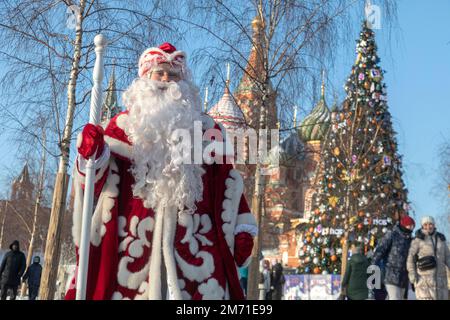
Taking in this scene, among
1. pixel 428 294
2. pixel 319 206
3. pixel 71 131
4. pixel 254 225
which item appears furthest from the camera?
pixel 319 206

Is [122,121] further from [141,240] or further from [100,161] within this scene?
[141,240]

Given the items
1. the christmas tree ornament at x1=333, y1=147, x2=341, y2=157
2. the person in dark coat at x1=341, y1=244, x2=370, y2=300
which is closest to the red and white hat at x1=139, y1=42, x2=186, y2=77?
the person in dark coat at x1=341, y1=244, x2=370, y2=300

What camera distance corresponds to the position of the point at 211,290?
5.07 meters

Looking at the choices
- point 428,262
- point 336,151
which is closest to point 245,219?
point 428,262

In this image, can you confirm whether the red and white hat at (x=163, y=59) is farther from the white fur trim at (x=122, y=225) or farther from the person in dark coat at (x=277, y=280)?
the person in dark coat at (x=277, y=280)

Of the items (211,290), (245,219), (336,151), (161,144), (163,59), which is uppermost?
(336,151)

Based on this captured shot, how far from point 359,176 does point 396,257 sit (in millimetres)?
14817

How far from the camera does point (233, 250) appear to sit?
5352 mm

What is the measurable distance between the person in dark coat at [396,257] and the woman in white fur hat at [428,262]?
8.9 inches

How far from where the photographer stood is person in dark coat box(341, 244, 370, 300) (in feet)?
38.7

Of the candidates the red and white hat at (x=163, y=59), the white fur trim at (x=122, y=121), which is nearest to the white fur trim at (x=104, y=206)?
the white fur trim at (x=122, y=121)
